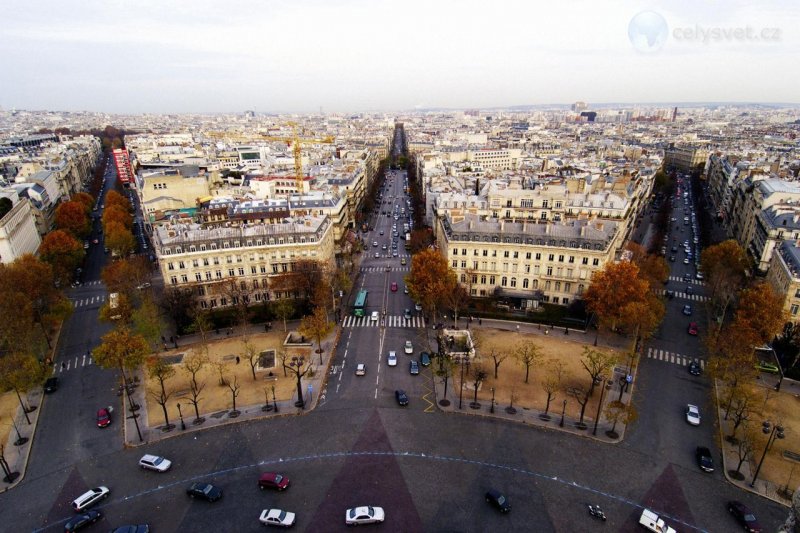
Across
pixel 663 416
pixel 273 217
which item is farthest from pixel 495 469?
pixel 273 217

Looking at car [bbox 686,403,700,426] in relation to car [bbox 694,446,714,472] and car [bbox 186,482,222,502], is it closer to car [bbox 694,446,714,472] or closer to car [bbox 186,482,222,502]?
car [bbox 694,446,714,472]

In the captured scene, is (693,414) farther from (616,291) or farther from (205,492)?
(205,492)

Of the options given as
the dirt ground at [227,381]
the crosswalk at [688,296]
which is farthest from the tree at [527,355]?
the crosswalk at [688,296]

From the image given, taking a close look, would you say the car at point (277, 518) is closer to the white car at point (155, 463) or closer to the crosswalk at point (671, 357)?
the white car at point (155, 463)

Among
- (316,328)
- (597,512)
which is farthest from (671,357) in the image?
(316,328)

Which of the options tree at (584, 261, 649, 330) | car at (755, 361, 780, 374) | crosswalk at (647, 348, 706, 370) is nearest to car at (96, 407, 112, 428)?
tree at (584, 261, 649, 330)

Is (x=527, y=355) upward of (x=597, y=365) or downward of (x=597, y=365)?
upward
